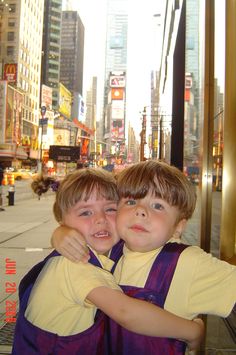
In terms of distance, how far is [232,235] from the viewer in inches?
85.6

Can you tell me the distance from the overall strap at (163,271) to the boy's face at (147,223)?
0.06 metres

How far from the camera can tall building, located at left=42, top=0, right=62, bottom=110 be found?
14975 centimetres

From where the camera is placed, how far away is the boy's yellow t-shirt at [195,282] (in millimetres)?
1442

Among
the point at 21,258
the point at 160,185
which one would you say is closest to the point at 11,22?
the point at 21,258

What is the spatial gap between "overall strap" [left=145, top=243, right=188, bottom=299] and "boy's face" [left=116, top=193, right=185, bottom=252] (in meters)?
0.06

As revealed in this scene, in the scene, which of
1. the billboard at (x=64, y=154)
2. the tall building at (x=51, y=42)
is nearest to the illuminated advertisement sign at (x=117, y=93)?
the tall building at (x=51, y=42)

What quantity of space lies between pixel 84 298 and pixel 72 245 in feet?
0.72

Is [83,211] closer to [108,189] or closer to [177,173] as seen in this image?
[108,189]

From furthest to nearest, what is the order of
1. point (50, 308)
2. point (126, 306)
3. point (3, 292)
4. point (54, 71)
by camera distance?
point (54, 71) → point (3, 292) → point (50, 308) → point (126, 306)

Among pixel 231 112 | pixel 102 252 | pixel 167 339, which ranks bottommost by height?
pixel 167 339

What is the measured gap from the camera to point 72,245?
159cm

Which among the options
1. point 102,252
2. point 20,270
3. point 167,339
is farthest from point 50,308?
point 20,270

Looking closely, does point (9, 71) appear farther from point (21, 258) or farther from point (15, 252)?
point (21, 258)

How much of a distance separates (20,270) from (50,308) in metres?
4.28
